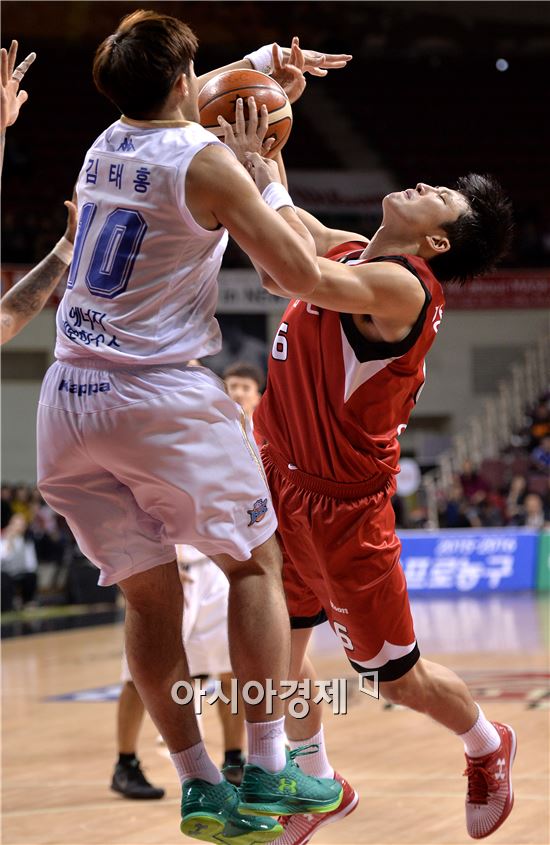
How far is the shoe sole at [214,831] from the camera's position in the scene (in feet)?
10.3

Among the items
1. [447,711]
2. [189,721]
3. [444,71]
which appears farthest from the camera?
[444,71]

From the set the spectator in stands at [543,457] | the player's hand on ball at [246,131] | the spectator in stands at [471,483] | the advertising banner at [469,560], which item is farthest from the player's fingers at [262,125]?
the spectator in stands at [543,457]

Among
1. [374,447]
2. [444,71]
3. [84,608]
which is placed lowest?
[84,608]

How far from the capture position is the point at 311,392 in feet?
13.1

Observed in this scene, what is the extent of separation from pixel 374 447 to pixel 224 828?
1405 mm

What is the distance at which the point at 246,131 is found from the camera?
3473mm

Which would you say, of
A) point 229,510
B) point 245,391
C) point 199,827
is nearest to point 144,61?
point 229,510

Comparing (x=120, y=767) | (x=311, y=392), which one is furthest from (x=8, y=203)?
(x=311, y=392)

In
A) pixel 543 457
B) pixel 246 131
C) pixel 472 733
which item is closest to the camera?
pixel 246 131

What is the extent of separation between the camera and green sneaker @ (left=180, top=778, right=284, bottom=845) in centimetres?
314

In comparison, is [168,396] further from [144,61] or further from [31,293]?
[31,293]

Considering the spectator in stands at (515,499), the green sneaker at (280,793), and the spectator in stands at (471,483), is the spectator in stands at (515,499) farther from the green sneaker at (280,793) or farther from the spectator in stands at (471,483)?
the green sneaker at (280,793)

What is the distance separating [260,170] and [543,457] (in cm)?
1636

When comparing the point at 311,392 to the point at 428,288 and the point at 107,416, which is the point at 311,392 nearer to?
the point at 428,288
